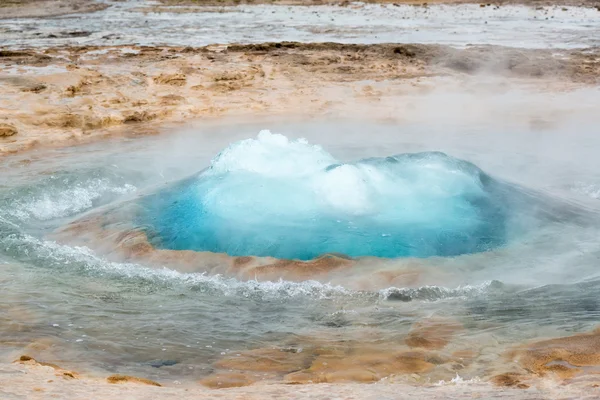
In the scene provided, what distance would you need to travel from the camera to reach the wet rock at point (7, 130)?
28.1 feet

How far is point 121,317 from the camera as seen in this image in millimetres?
4043

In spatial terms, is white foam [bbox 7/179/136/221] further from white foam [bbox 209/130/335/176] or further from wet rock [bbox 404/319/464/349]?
wet rock [bbox 404/319/464/349]

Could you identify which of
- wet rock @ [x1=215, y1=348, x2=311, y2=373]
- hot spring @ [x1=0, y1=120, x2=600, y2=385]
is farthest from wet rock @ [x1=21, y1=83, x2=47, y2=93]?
wet rock @ [x1=215, y1=348, x2=311, y2=373]

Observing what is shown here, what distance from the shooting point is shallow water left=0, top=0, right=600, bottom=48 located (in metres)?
15.0

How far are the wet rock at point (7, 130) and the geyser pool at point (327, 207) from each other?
11.4ft

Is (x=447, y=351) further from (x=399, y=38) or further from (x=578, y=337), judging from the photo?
(x=399, y=38)

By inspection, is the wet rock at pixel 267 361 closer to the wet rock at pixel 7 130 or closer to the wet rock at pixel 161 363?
the wet rock at pixel 161 363

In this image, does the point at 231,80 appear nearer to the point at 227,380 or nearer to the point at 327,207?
the point at 327,207

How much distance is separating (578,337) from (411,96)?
732cm

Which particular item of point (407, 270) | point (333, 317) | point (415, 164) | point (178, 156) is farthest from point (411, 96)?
point (333, 317)

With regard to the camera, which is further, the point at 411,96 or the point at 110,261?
the point at 411,96

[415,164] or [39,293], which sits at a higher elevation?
[415,164]

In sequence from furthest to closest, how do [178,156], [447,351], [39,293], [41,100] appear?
[41,100] < [178,156] < [39,293] < [447,351]

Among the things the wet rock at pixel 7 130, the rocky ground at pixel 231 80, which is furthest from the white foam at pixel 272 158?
the wet rock at pixel 7 130
